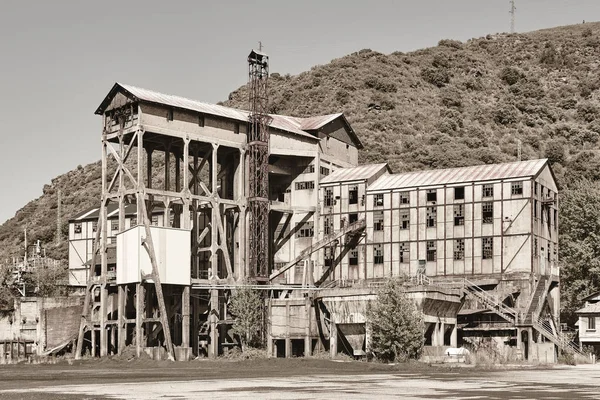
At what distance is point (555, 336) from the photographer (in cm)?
7956

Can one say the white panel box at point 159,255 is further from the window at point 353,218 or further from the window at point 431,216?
the window at point 431,216

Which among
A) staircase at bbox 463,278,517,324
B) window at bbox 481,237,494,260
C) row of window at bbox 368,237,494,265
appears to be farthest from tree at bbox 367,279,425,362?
row of window at bbox 368,237,494,265

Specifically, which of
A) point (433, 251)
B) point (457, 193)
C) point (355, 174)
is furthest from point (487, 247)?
point (355, 174)

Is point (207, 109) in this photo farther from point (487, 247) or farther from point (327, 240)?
point (487, 247)

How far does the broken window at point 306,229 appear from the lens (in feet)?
303

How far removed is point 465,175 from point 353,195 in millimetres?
10592

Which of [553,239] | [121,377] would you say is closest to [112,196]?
[121,377]

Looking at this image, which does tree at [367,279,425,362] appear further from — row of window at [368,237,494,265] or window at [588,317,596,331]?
window at [588,317,596,331]

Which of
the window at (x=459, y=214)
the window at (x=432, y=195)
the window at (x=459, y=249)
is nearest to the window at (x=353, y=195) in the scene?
the window at (x=432, y=195)

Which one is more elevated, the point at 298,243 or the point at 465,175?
the point at 465,175

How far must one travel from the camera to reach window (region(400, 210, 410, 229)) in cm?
8681

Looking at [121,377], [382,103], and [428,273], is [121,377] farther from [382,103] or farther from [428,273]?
[382,103]

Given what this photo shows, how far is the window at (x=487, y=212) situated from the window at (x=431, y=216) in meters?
4.32

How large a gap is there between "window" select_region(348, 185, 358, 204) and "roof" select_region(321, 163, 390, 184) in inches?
32.2
